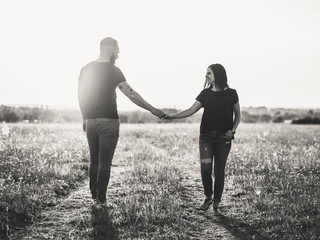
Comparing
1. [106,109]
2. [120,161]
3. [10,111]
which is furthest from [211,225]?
[10,111]

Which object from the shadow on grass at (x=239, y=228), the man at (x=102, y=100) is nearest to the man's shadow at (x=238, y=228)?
the shadow on grass at (x=239, y=228)

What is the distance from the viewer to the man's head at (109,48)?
5.94 m

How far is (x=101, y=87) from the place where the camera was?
5.94 metres

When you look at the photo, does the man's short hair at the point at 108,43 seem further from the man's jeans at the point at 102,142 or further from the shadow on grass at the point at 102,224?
the shadow on grass at the point at 102,224

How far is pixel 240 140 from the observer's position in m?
18.1

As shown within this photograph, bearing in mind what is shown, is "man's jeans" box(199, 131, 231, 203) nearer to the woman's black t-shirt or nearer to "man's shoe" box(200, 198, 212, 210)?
the woman's black t-shirt

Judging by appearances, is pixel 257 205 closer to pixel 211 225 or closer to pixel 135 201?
pixel 211 225

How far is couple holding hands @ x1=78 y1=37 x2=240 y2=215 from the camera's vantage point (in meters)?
5.95

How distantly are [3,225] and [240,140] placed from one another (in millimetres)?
14080

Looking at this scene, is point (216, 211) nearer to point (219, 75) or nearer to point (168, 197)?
point (168, 197)

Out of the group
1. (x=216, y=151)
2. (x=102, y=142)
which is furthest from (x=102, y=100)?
(x=216, y=151)

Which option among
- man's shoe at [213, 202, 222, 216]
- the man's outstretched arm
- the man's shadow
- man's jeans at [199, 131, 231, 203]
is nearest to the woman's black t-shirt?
man's jeans at [199, 131, 231, 203]

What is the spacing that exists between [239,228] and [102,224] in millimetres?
1881

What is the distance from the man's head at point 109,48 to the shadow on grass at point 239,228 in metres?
2.93
